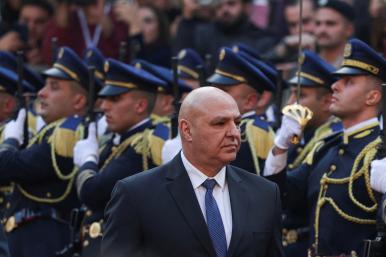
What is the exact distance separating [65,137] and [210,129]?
3.87m

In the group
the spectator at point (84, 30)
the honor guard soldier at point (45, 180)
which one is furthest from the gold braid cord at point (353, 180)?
the spectator at point (84, 30)

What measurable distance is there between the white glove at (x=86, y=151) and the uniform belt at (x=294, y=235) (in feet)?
5.37

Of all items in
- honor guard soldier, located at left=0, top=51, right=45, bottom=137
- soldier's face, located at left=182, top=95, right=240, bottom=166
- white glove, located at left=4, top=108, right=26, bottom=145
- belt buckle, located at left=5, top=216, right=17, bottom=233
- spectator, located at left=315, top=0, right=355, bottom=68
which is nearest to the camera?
soldier's face, located at left=182, top=95, right=240, bottom=166

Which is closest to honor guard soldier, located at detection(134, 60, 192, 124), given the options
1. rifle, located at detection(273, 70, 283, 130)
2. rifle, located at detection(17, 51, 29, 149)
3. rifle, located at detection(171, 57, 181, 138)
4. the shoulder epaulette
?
rifle, located at detection(171, 57, 181, 138)

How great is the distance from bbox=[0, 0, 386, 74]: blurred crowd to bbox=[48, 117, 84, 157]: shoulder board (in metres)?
2.82

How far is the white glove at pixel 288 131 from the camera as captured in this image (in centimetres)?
958

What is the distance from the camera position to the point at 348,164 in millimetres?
9461

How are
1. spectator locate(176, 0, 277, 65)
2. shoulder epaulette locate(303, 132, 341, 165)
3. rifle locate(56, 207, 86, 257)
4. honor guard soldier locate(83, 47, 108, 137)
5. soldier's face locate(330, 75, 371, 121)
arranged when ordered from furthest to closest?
spectator locate(176, 0, 277, 65), honor guard soldier locate(83, 47, 108, 137), rifle locate(56, 207, 86, 257), shoulder epaulette locate(303, 132, 341, 165), soldier's face locate(330, 75, 371, 121)

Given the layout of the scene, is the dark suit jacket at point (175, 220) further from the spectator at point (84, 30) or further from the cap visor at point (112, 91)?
the spectator at point (84, 30)

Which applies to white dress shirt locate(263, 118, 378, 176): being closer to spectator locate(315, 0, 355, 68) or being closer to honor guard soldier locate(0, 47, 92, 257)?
honor guard soldier locate(0, 47, 92, 257)

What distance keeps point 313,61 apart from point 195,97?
364 cm

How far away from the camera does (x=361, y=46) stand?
9617 mm

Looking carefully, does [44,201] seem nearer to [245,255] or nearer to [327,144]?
[327,144]

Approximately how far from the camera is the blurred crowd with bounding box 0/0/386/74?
573 inches
